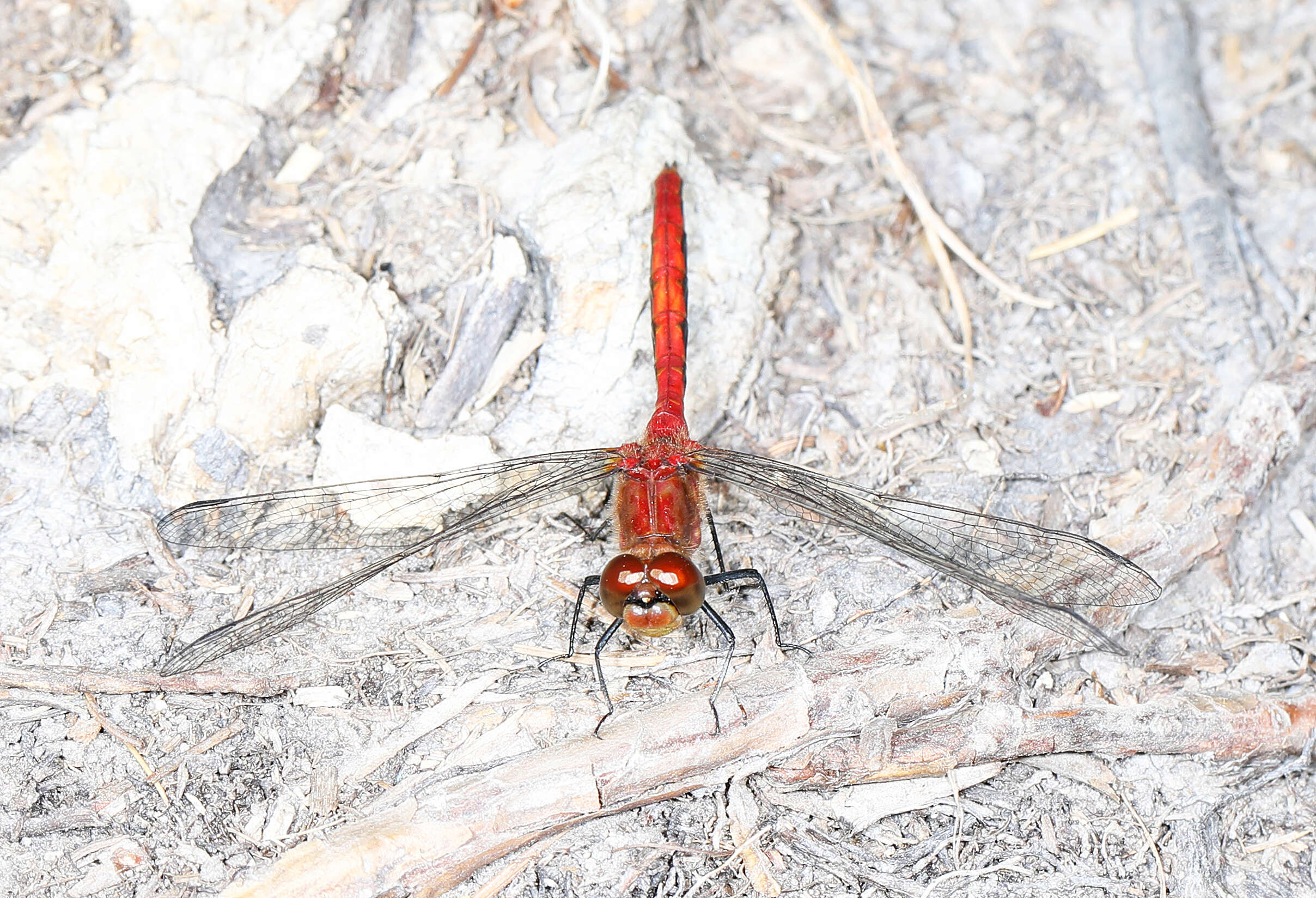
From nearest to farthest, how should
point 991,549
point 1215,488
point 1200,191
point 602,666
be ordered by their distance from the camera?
1. point 602,666
2. point 991,549
3. point 1215,488
4. point 1200,191

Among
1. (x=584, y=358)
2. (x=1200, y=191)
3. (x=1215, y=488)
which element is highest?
(x=1200, y=191)

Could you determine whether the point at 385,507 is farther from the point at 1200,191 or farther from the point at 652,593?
the point at 1200,191

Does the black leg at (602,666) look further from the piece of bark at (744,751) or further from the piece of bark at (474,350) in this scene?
the piece of bark at (474,350)

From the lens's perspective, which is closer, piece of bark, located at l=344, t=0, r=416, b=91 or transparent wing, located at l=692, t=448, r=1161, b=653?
transparent wing, located at l=692, t=448, r=1161, b=653

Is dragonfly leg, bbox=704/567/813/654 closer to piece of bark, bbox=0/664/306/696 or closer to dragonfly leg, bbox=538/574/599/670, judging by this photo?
dragonfly leg, bbox=538/574/599/670

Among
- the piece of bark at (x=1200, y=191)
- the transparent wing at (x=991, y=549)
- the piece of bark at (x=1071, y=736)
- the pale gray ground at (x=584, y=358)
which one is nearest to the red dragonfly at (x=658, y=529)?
the transparent wing at (x=991, y=549)

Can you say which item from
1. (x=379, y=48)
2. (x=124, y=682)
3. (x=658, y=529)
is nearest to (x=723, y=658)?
(x=658, y=529)

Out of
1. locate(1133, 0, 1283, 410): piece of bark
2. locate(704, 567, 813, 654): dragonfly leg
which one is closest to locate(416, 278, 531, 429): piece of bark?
locate(704, 567, 813, 654): dragonfly leg
